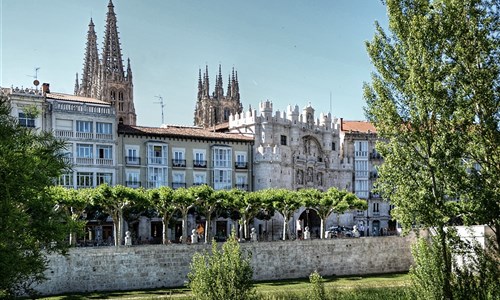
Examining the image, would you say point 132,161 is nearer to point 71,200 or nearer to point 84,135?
point 84,135

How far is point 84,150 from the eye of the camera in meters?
59.1

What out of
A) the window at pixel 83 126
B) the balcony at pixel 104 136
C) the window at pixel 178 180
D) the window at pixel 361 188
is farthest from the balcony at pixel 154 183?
the window at pixel 361 188

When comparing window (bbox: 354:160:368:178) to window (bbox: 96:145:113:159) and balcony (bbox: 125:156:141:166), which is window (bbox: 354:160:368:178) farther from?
window (bbox: 96:145:113:159)

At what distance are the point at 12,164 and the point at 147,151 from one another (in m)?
39.8

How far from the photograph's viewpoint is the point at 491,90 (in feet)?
100

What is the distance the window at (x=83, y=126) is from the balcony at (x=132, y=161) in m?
4.59

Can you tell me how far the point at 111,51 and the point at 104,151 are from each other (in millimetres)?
43143

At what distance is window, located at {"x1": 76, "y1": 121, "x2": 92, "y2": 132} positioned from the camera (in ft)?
193

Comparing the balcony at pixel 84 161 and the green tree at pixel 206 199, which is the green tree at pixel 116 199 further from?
the balcony at pixel 84 161

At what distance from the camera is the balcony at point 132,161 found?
204 ft

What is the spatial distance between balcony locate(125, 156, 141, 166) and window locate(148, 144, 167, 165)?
1.11 m

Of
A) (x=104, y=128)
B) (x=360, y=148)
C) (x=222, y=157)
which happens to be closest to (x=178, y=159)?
(x=222, y=157)

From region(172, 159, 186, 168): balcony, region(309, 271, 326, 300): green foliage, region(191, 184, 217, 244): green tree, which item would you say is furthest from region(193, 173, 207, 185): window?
region(309, 271, 326, 300): green foliage

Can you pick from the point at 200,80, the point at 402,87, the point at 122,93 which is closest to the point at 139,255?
the point at 402,87
